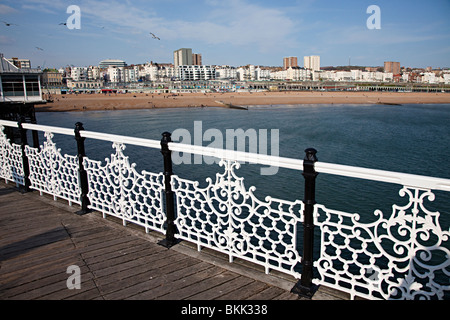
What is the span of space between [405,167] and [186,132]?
22515mm

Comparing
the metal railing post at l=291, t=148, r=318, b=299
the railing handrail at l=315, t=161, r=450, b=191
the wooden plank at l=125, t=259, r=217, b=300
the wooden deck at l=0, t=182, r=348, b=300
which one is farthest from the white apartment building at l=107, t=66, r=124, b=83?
the railing handrail at l=315, t=161, r=450, b=191

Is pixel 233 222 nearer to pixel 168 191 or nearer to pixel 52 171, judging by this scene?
pixel 168 191

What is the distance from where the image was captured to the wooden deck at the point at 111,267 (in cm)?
343

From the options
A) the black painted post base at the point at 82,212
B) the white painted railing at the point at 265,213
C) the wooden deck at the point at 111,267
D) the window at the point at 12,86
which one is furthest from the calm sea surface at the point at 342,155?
the wooden deck at the point at 111,267

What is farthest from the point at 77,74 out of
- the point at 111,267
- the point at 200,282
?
Answer: the point at 200,282

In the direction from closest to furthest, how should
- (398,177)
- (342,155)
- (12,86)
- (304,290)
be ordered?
(398,177), (304,290), (342,155), (12,86)

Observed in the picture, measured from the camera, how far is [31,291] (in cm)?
348

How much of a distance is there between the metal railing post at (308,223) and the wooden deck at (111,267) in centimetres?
11

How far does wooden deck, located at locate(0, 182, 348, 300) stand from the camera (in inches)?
135

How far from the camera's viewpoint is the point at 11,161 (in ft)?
23.5

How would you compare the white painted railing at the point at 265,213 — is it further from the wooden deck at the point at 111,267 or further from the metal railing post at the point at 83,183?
the wooden deck at the point at 111,267

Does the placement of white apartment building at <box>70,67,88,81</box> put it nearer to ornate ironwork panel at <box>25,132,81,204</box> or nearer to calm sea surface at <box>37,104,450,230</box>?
calm sea surface at <box>37,104,450,230</box>

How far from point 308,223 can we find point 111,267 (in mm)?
2295
